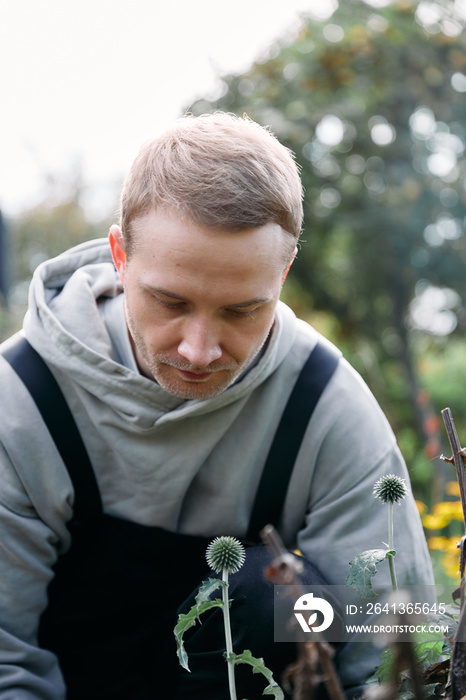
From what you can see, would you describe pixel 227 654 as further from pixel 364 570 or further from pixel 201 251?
pixel 201 251

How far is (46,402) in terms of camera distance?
2.05 meters

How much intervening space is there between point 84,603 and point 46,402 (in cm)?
71

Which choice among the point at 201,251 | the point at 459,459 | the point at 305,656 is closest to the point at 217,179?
the point at 201,251

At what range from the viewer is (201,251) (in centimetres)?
164

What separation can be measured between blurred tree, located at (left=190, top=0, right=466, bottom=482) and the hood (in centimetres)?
398

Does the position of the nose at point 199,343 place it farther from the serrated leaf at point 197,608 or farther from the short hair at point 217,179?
the serrated leaf at point 197,608

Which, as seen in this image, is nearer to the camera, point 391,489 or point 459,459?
point 459,459

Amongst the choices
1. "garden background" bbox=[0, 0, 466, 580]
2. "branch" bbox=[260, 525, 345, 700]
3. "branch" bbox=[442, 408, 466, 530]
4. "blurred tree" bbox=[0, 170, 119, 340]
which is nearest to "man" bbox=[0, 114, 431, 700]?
"branch" bbox=[442, 408, 466, 530]

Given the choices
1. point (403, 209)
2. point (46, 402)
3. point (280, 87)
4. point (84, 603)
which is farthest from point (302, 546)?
point (280, 87)

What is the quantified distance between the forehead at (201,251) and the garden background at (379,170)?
389cm

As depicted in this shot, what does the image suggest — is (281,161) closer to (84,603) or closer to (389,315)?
(84,603)

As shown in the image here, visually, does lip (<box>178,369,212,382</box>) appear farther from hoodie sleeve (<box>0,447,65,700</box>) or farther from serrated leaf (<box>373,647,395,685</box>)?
serrated leaf (<box>373,647,395,685</box>)

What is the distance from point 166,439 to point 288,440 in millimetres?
369

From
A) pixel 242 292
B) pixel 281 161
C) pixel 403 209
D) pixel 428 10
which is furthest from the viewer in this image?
pixel 403 209
